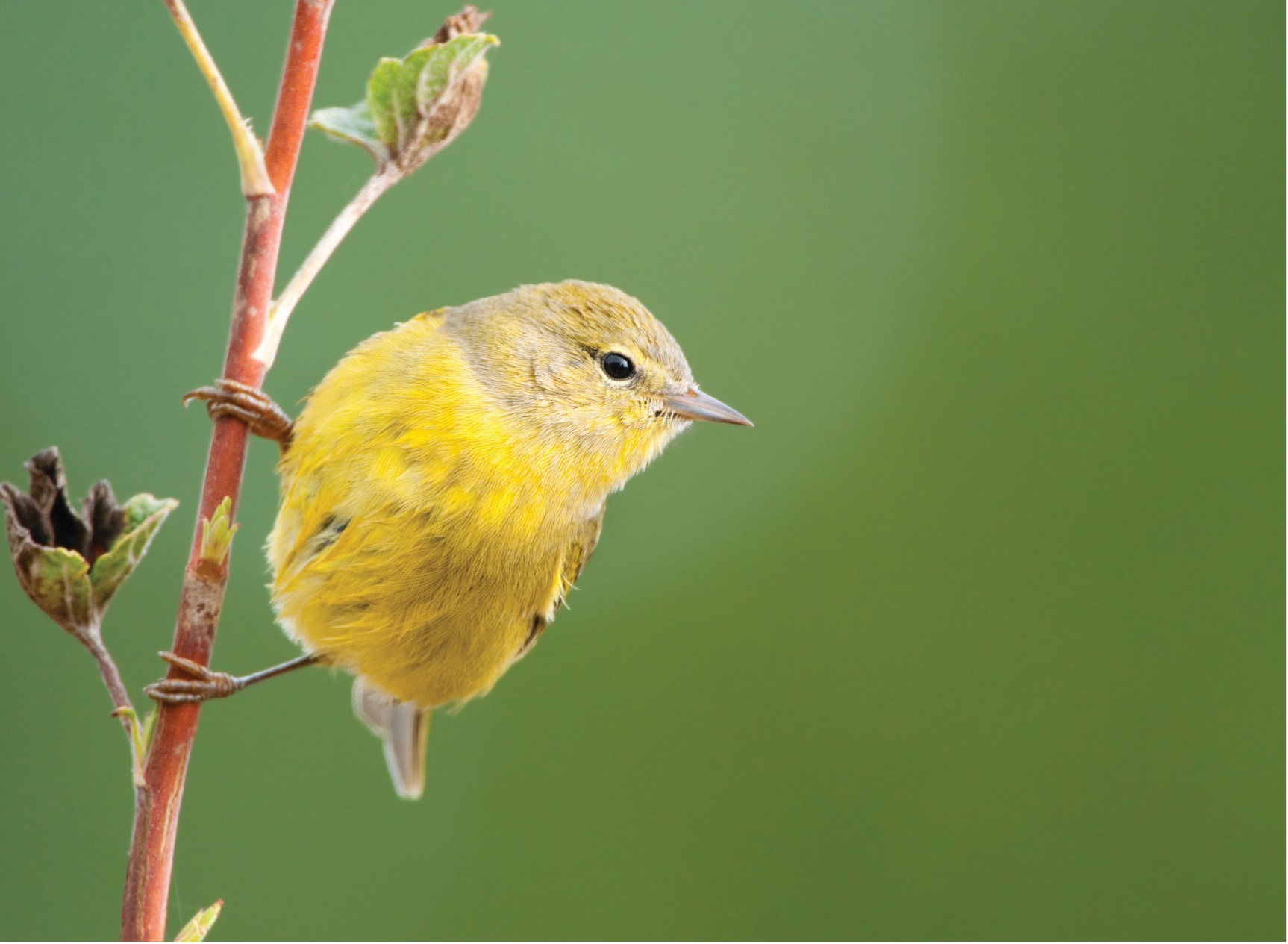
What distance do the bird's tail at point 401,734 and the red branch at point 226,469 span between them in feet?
5.79

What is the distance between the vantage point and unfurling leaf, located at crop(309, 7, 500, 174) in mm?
1728

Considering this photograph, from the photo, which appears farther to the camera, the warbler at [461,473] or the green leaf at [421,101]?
the warbler at [461,473]

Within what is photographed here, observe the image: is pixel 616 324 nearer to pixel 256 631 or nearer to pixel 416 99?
pixel 416 99

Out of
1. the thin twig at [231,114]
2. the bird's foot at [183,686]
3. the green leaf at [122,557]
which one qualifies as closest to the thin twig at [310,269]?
the thin twig at [231,114]

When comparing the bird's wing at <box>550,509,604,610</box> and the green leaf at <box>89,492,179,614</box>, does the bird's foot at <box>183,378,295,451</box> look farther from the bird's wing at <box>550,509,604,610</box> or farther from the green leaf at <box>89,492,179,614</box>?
the bird's wing at <box>550,509,604,610</box>

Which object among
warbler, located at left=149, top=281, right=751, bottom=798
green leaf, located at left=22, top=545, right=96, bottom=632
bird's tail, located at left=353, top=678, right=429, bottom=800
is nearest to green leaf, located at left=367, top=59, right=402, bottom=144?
warbler, located at left=149, top=281, right=751, bottom=798

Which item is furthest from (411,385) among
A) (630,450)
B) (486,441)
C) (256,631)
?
(256,631)

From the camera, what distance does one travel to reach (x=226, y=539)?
5.24 ft

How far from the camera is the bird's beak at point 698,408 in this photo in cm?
281

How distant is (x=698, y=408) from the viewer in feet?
9.26

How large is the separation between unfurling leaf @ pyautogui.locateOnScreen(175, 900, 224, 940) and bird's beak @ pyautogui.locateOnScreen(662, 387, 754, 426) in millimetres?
1646

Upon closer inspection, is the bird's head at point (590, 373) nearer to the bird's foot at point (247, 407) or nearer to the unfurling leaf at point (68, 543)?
the bird's foot at point (247, 407)

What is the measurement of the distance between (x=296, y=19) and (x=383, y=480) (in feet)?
3.47

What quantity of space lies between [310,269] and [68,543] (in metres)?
0.54
